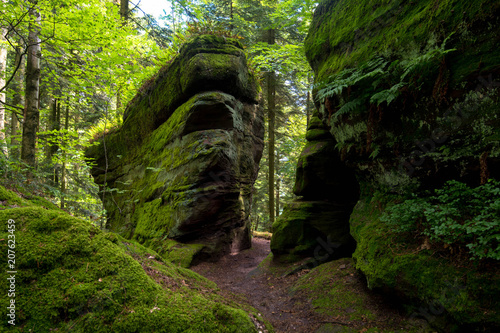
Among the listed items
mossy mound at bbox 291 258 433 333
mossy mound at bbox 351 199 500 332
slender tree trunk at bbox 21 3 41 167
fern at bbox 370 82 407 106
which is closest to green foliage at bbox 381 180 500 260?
mossy mound at bbox 351 199 500 332

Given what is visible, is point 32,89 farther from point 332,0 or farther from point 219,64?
point 332,0

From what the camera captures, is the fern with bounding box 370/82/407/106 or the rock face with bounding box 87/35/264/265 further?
the rock face with bounding box 87/35/264/265

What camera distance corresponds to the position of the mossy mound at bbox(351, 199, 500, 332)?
10.2 ft

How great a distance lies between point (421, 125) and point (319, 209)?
13.7ft

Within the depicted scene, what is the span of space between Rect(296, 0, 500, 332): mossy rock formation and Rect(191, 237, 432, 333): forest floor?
429mm

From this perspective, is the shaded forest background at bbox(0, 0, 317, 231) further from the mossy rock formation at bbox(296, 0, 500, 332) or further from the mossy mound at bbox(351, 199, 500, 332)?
the mossy mound at bbox(351, 199, 500, 332)

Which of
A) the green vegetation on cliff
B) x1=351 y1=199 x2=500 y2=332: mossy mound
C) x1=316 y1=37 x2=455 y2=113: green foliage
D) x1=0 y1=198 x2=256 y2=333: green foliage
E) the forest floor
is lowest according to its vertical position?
the forest floor

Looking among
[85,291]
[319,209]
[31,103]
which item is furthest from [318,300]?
[31,103]

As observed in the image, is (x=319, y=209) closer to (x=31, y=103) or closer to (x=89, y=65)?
(x=31, y=103)

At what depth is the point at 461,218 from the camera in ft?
12.0

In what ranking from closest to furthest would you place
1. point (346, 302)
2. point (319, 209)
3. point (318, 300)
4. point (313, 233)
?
point (346, 302) → point (318, 300) → point (313, 233) → point (319, 209)

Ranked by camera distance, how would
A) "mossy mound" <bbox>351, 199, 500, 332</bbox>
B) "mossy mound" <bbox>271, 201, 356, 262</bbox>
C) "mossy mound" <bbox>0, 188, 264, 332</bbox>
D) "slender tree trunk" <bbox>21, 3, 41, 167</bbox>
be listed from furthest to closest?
"mossy mound" <bbox>271, 201, 356, 262</bbox> < "slender tree trunk" <bbox>21, 3, 41, 167</bbox> < "mossy mound" <bbox>351, 199, 500, 332</bbox> < "mossy mound" <bbox>0, 188, 264, 332</bbox>

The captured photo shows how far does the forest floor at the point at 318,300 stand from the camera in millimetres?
4184

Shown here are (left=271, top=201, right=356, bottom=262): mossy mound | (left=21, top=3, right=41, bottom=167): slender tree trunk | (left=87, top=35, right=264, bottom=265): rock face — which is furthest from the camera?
(left=87, top=35, right=264, bottom=265): rock face
